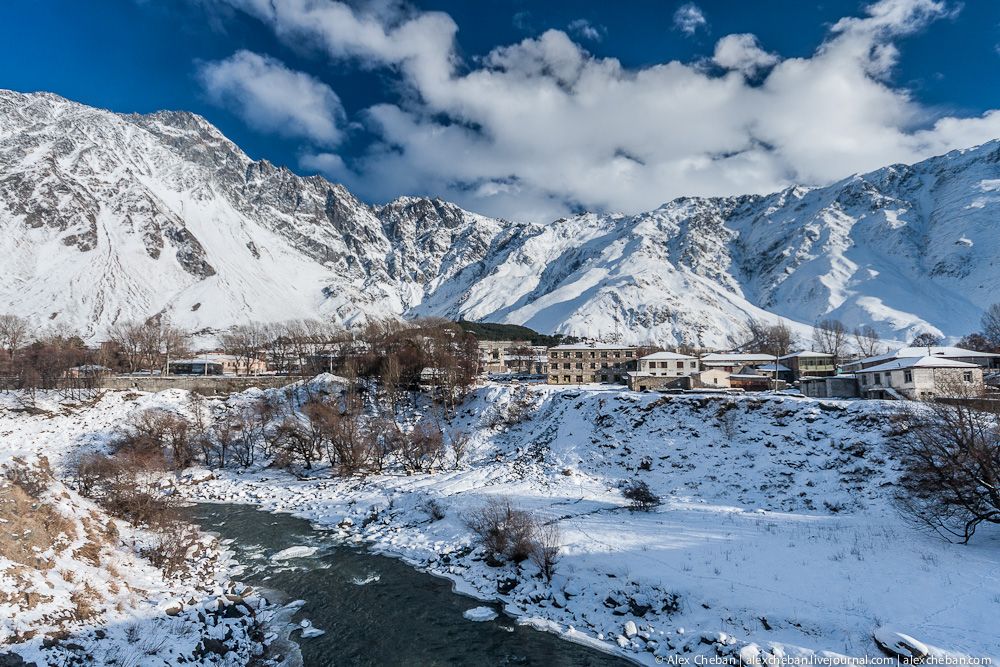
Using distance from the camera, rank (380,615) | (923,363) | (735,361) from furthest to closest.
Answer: (735,361) → (923,363) → (380,615)

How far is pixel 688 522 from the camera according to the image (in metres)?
25.1

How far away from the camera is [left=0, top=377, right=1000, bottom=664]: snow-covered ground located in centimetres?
1543

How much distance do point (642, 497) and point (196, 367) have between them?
87069 mm

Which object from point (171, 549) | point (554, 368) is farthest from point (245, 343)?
point (171, 549)

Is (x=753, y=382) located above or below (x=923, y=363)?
below

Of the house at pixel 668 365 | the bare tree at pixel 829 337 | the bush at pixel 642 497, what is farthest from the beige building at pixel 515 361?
the bare tree at pixel 829 337

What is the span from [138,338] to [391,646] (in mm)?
115815

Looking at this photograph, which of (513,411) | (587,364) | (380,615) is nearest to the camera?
(380,615)

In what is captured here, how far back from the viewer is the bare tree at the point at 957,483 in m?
18.5

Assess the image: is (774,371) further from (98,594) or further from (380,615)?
(98,594)

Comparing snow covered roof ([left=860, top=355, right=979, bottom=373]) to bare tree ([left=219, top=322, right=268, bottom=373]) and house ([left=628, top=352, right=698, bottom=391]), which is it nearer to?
house ([left=628, top=352, right=698, bottom=391])

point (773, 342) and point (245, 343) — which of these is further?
point (245, 343)

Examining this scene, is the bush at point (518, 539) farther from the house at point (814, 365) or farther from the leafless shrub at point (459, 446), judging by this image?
the house at point (814, 365)

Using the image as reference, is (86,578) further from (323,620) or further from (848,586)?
(848,586)
